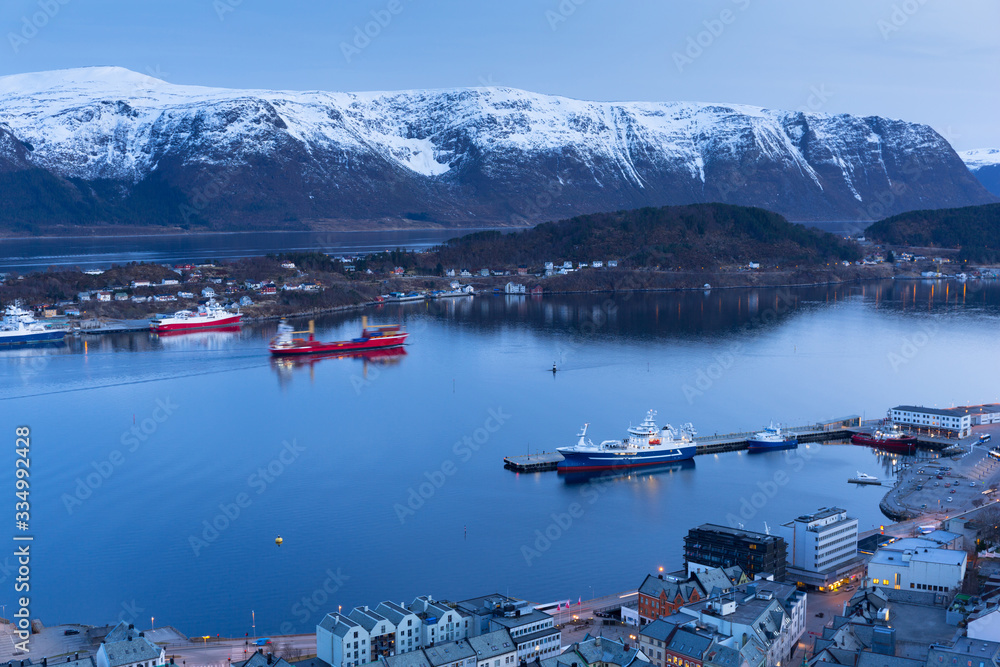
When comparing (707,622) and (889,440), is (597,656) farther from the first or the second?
(889,440)

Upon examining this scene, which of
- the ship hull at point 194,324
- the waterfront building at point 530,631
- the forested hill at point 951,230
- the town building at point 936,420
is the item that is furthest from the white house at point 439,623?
the forested hill at point 951,230

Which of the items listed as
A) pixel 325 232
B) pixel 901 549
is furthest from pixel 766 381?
pixel 325 232

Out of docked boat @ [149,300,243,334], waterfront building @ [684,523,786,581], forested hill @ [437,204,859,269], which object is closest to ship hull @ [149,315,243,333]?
docked boat @ [149,300,243,334]

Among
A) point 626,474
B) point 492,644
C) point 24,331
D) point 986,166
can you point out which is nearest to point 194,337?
point 24,331

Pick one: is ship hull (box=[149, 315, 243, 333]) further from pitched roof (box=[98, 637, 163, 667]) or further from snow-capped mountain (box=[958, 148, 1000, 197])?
snow-capped mountain (box=[958, 148, 1000, 197])

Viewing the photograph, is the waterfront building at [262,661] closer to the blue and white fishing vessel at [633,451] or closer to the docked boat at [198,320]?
the blue and white fishing vessel at [633,451]

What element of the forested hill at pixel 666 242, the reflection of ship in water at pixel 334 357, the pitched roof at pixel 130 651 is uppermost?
the forested hill at pixel 666 242
